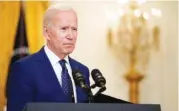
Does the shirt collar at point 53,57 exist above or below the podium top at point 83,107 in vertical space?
above

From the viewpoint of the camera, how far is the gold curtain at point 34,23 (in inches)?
170

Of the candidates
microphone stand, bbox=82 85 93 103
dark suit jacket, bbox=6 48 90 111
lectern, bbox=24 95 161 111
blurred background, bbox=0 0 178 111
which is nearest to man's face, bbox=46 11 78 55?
dark suit jacket, bbox=6 48 90 111

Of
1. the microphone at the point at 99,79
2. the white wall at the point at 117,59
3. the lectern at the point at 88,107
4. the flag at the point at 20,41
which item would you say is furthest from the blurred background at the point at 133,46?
the lectern at the point at 88,107

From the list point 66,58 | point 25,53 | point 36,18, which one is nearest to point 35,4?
point 36,18

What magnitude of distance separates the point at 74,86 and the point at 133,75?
11.5 ft

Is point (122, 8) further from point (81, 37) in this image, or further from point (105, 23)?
point (81, 37)

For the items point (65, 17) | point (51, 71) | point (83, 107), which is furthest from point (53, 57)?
point (83, 107)

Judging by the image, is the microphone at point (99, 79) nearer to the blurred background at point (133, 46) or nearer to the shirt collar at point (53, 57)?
the shirt collar at point (53, 57)

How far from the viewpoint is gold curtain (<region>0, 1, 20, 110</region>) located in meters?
4.30

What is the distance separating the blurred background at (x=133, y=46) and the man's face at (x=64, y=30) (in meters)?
3.33

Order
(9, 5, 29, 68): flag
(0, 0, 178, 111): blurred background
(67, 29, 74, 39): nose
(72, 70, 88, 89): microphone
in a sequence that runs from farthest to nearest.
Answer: (0, 0, 178, 111): blurred background
(9, 5, 29, 68): flag
(67, 29, 74, 39): nose
(72, 70, 88, 89): microphone

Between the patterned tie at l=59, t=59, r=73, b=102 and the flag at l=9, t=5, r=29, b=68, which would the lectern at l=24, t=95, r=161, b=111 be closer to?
the patterned tie at l=59, t=59, r=73, b=102

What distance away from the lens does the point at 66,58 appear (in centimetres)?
179

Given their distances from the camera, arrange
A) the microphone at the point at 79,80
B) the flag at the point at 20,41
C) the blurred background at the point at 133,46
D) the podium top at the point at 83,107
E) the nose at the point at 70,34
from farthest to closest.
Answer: the blurred background at the point at 133,46 < the flag at the point at 20,41 < the nose at the point at 70,34 < the microphone at the point at 79,80 < the podium top at the point at 83,107
